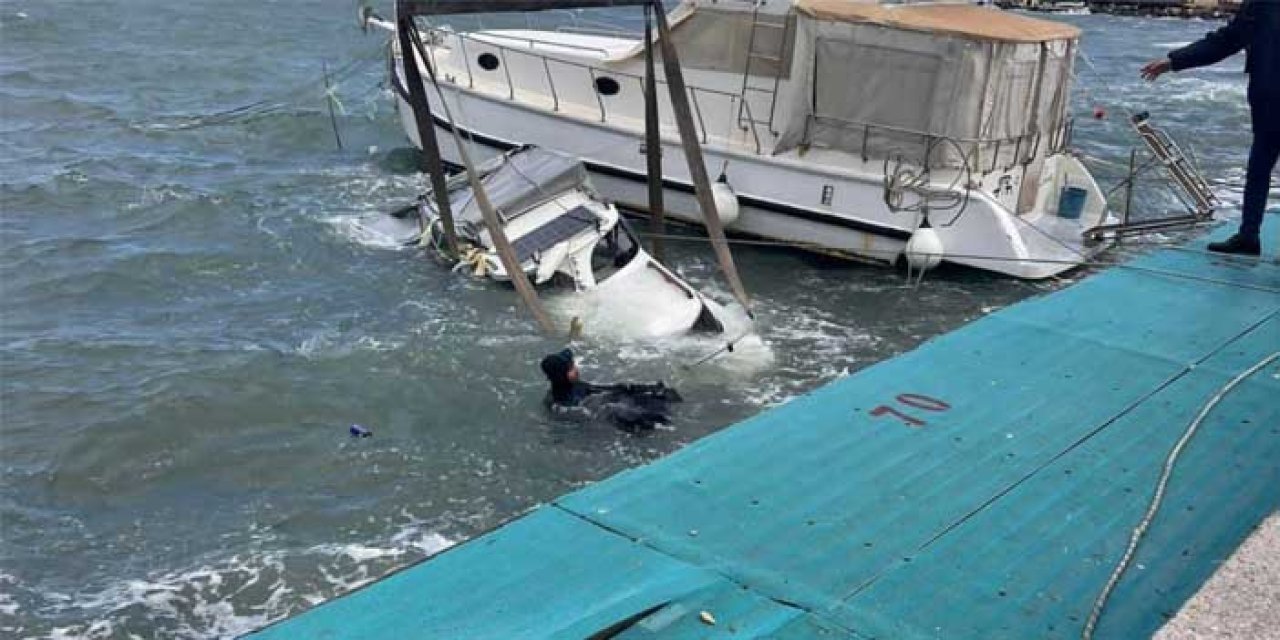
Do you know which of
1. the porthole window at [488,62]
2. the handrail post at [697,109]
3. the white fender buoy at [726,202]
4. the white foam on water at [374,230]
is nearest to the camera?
the white fender buoy at [726,202]

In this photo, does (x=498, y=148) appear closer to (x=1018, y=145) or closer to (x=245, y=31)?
(x=1018, y=145)

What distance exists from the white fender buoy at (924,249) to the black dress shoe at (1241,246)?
19.7ft

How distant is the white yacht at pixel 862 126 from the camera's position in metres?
14.5

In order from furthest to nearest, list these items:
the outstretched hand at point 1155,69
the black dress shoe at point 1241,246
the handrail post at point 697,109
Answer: the handrail post at point 697,109 < the black dress shoe at point 1241,246 < the outstretched hand at point 1155,69

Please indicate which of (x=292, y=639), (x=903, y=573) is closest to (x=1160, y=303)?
(x=903, y=573)

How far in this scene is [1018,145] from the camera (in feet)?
50.5

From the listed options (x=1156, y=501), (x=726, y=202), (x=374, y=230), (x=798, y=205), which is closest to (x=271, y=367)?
(x=374, y=230)

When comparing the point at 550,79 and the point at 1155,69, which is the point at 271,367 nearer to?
the point at 550,79

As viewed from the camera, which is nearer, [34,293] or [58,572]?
[58,572]

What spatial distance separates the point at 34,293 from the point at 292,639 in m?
11.5

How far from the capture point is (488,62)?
18516mm

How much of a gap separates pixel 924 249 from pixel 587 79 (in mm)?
5839

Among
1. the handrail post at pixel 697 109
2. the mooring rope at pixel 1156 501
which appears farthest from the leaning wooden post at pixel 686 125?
the mooring rope at pixel 1156 501

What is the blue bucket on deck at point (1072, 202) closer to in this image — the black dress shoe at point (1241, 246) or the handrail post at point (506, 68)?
the black dress shoe at point (1241, 246)
